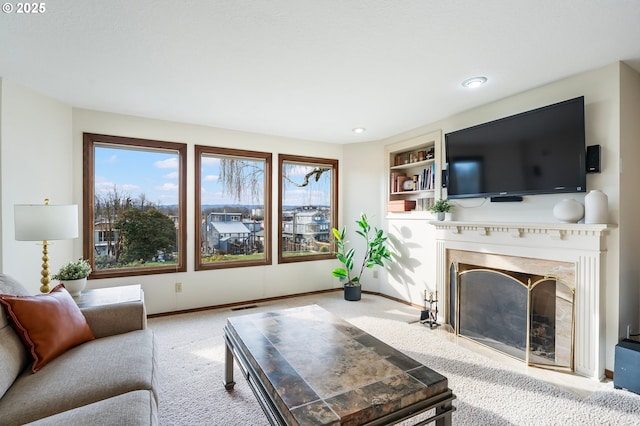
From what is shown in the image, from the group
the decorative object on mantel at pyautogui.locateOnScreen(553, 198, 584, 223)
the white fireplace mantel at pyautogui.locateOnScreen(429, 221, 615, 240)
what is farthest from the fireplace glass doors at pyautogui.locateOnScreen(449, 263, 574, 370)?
the decorative object on mantel at pyautogui.locateOnScreen(553, 198, 584, 223)

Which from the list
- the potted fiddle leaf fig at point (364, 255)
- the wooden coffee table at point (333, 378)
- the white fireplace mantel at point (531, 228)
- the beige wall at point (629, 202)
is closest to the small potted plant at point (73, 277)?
the wooden coffee table at point (333, 378)

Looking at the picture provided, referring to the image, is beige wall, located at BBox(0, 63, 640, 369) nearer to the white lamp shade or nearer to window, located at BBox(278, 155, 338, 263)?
window, located at BBox(278, 155, 338, 263)

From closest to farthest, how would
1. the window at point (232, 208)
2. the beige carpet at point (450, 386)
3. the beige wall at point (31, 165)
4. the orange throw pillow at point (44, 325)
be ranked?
the orange throw pillow at point (44, 325)
the beige carpet at point (450, 386)
the beige wall at point (31, 165)
the window at point (232, 208)

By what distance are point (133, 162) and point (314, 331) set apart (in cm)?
310

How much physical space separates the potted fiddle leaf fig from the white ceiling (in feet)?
6.34

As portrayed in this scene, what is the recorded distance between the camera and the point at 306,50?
210cm

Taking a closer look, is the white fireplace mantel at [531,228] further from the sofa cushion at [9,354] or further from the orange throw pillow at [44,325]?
the sofa cushion at [9,354]

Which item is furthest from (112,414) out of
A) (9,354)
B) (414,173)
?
(414,173)

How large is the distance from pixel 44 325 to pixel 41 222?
986 millimetres

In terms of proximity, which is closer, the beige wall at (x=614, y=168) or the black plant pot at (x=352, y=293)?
the beige wall at (x=614, y=168)

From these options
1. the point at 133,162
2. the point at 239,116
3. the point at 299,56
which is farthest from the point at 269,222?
the point at 299,56

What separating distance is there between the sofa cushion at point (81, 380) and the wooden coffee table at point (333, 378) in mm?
527

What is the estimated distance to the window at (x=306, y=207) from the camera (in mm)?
4535

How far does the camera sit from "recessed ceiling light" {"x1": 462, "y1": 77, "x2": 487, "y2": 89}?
2.51m
